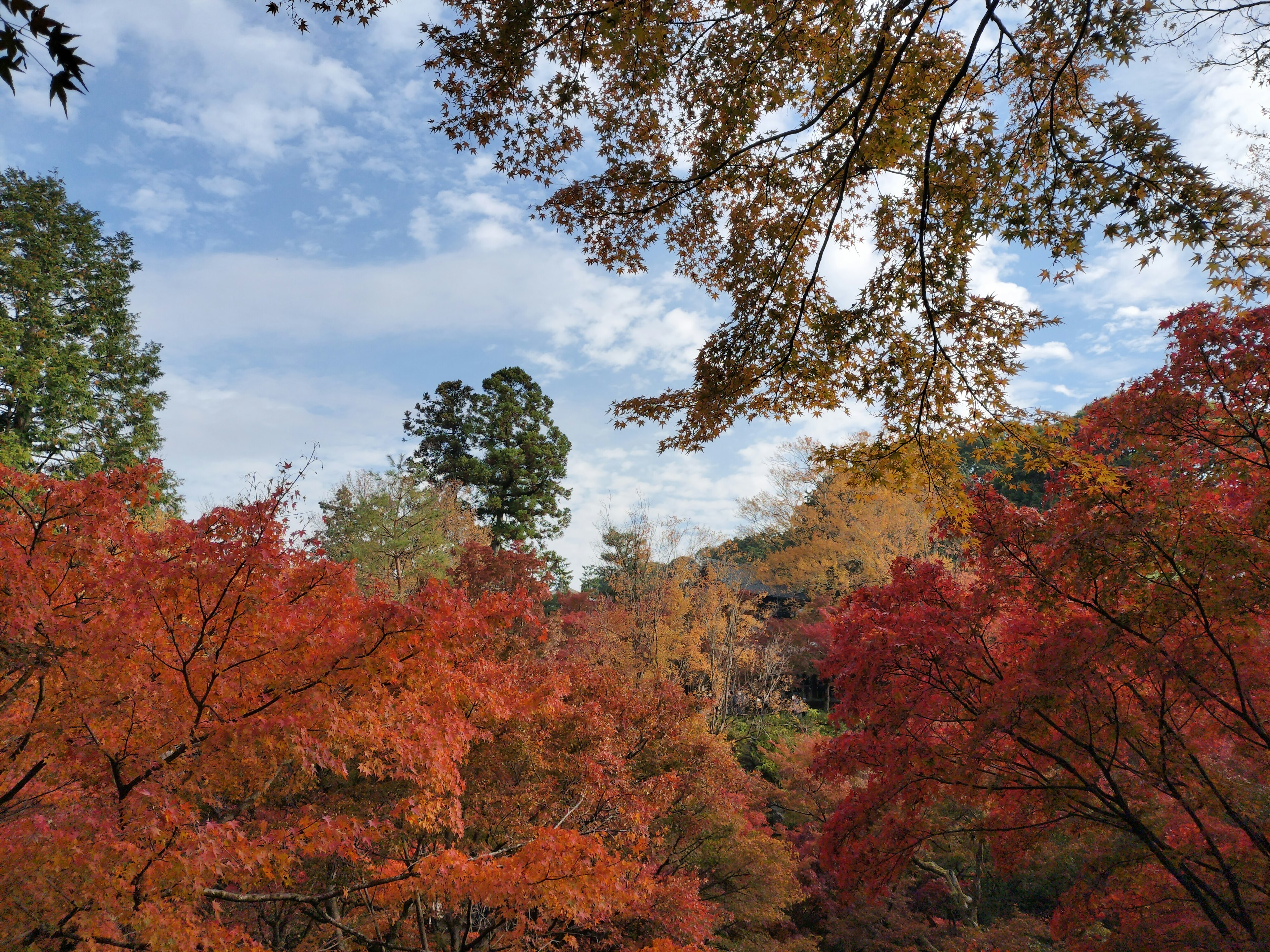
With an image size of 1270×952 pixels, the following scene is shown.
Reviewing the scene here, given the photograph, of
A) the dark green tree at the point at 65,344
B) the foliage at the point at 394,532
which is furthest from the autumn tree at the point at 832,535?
the dark green tree at the point at 65,344

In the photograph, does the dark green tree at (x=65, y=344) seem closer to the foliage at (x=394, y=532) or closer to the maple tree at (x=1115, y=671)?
the foliage at (x=394, y=532)

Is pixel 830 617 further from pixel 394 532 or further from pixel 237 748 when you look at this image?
pixel 394 532

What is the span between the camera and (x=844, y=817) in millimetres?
5707

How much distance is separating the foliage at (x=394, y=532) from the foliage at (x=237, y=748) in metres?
11.4

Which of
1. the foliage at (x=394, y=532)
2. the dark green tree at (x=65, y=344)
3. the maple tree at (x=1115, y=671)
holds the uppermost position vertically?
the dark green tree at (x=65, y=344)

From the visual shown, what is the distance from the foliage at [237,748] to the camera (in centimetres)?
388

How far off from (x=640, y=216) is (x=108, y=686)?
5324mm

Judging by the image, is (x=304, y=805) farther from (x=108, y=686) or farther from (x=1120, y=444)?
(x=1120, y=444)

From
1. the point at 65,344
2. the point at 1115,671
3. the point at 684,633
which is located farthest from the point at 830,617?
the point at 65,344

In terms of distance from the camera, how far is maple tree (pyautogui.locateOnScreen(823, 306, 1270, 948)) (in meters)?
4.23

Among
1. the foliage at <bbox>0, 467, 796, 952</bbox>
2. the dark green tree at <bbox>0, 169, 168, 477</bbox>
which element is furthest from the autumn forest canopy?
the dark green tree at <bbox>0, 169, 168, 477</bbox>

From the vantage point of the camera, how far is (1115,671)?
487cm

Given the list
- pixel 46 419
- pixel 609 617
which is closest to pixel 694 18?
pixel 609 617

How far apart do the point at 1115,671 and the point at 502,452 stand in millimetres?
26184
